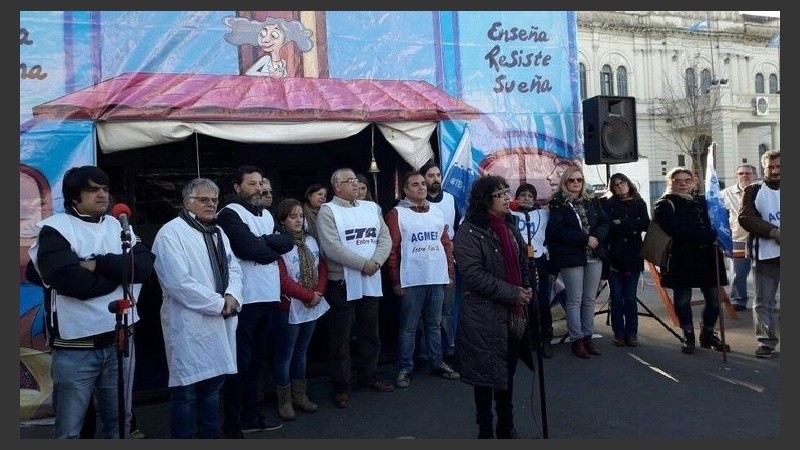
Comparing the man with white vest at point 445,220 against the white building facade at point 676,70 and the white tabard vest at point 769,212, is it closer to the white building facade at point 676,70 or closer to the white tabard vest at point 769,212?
the white tabard vest at point 769,212

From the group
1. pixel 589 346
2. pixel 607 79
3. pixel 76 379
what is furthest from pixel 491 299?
pixel 607 79

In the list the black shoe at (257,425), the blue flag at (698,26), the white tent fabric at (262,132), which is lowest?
the black shoe at (257,425)

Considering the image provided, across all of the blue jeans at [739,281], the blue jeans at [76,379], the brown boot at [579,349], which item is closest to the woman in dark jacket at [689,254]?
the brown boot at [579,349]

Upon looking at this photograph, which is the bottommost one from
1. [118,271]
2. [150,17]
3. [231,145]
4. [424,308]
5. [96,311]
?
[424,308]

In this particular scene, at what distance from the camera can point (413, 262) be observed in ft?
18.1

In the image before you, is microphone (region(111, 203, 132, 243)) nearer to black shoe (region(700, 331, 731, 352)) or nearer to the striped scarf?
the striped scarf

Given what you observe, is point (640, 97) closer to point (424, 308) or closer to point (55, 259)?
point (424, 308)

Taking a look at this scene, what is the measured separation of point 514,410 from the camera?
15.7 ft

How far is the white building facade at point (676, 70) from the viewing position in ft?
113

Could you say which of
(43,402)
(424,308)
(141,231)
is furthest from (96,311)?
(141,231)

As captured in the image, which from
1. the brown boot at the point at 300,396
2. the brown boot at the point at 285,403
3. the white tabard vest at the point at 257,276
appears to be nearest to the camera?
the white tabard vest at the point at 257,276

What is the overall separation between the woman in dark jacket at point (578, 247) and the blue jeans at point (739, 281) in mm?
3118

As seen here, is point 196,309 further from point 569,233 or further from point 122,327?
point 569,233

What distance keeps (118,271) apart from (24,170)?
1998 mm
